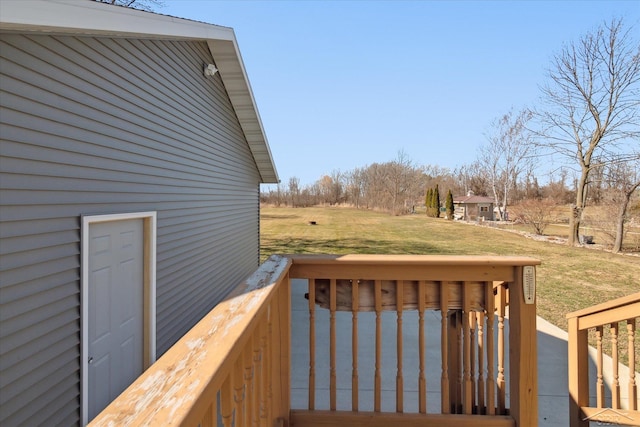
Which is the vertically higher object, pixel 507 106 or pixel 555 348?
pixel 507 106

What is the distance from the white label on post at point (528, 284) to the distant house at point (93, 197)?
2847mm

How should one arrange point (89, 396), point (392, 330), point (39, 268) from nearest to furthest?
point (39, 268) < point (89, 396) < point (392, 330)

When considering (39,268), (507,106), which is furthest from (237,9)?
(507,106)

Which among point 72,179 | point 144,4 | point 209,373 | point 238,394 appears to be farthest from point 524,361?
point 144,4

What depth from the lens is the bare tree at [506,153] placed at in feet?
92.2

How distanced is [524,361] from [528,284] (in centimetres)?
40

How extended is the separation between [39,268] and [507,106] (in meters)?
32.3

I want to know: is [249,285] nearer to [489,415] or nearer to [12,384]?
[489,415]

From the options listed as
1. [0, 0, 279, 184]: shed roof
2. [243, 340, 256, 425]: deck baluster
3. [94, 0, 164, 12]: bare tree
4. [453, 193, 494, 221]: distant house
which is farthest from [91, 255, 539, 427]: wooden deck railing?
[453, 193, 494, 221]: distant house

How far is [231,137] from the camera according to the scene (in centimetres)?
637

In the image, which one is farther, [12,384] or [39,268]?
[39,268]

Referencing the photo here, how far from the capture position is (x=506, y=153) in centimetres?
2884

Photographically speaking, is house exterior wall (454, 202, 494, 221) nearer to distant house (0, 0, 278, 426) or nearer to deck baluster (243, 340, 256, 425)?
distant house (0, 0, 278, 426)

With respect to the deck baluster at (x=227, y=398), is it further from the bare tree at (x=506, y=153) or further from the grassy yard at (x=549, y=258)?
the bare tree at (x=506, y=153)
